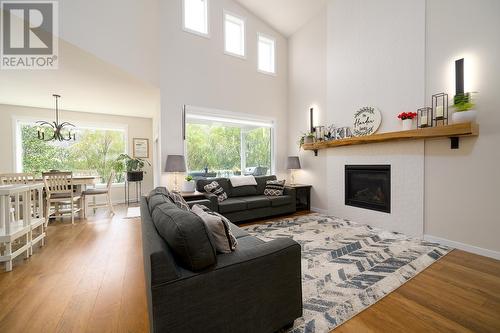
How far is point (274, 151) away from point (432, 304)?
4.09 m

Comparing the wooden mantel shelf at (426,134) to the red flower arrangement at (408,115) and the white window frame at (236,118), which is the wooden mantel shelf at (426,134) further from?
the white window frame at (236,118)

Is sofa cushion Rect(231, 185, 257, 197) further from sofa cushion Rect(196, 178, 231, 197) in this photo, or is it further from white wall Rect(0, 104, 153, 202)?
white wall Rect(0, 104, 153, 202)

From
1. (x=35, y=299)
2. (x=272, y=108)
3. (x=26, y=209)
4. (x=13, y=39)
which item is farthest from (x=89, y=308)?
(x=272, y=108)

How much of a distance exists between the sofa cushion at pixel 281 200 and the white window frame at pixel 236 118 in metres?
1.12

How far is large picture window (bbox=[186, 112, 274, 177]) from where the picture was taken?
14.9 feet

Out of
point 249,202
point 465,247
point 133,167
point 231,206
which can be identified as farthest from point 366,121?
point 133,167

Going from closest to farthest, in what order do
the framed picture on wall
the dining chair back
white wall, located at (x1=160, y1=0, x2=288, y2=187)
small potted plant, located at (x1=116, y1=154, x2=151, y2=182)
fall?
the dining chair back, white wall, located at (x1=160, y1=0, x2=288, y2=187), small potted plant, located at (x1=116, y1=154, x2=151, y2=182), the framed picture on wall

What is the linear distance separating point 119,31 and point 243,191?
344 cm

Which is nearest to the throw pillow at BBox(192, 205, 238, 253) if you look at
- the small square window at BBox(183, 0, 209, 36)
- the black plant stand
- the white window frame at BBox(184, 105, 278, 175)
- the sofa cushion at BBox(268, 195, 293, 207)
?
the sofa cushion at BBox(268, 195, 293, 207)

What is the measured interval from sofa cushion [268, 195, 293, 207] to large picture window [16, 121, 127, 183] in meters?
4.38

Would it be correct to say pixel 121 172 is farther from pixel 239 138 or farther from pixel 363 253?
pixel 363 253

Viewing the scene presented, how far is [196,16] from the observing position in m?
4.48

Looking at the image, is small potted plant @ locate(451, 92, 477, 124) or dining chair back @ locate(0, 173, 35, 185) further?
dining chair back @ locate(0, 173, 35, 185)

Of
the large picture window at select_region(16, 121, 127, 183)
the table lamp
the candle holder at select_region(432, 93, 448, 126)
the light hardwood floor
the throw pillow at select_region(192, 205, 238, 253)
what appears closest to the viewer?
the throw pillow at select_region(192, 205, 238, 253)
